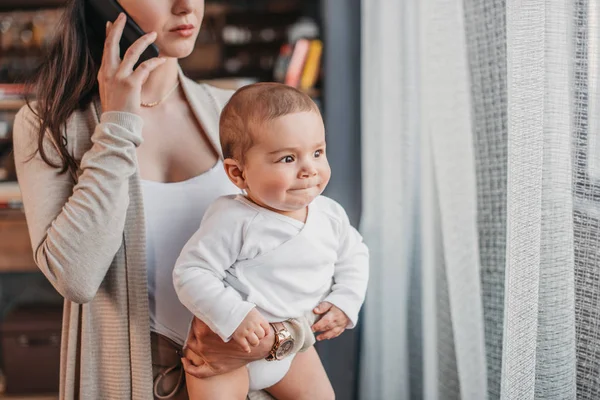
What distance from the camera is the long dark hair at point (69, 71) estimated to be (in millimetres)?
1037

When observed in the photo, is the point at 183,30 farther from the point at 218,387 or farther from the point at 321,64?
the point at 321,64

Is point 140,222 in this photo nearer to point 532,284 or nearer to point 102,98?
point 102,98

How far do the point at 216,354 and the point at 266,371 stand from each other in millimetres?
101

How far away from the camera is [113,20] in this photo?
3.47ft

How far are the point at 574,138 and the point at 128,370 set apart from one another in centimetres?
82

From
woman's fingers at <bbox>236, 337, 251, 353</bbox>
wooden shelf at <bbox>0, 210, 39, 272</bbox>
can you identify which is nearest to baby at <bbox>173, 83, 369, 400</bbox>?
woman's fingers at <bbox>236, 337, 251, 353</bbox>

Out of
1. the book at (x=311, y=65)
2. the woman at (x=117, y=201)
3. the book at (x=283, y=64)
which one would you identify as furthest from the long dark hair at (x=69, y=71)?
the book at (x=283, y=64)

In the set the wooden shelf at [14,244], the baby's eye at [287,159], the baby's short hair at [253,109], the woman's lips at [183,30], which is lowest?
the wooden shelf at [14,244]

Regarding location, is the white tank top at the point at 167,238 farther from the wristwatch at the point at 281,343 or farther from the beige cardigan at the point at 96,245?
the wristwatch at the point at 281,343

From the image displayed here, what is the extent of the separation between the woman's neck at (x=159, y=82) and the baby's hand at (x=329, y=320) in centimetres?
54

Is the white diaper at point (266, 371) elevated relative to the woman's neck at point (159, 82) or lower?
lower

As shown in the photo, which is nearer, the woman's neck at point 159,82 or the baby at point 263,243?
the baby at point 263,243

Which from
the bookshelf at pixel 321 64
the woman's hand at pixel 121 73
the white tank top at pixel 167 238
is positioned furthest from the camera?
the bookshelf at pixel 321 64

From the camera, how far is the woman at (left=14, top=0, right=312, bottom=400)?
92 centimetres
